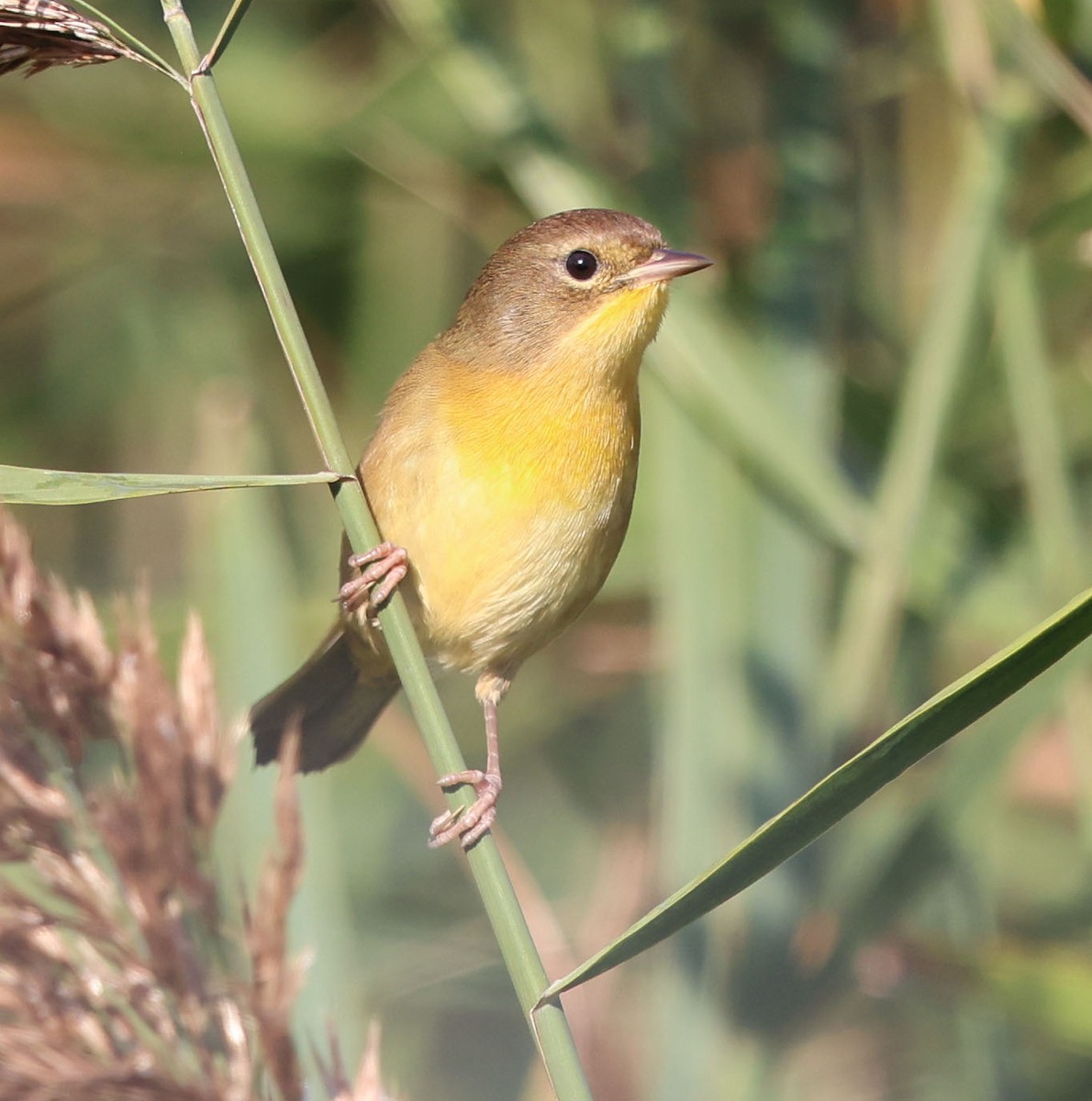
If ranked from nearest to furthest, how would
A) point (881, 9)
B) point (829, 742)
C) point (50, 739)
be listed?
point (50, 739), point (829, 742), point (881, 9)

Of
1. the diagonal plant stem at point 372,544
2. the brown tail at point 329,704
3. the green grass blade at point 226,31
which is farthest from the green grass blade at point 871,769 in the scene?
the brown tail at point 329,704

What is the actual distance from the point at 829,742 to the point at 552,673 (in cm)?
106

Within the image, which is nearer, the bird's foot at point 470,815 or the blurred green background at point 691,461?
the bird's foot at point 470,815

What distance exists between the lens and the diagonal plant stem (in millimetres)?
1326

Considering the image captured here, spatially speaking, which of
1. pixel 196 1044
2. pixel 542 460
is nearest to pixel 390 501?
pixel 542 460

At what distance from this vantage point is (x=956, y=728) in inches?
47.1

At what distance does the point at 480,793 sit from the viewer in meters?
2.32

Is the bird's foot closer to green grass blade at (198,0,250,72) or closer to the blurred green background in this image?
the blurred green background

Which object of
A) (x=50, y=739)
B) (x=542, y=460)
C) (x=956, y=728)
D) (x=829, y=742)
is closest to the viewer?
(x=956, y=728)

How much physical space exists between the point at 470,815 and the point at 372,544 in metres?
0.39

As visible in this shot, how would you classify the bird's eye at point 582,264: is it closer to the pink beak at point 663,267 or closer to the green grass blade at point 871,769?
the pink beak at point 663,267

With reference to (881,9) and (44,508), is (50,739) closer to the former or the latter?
(44,508)

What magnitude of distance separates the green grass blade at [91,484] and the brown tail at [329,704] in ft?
4.22

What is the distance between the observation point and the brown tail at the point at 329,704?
2603 mm
